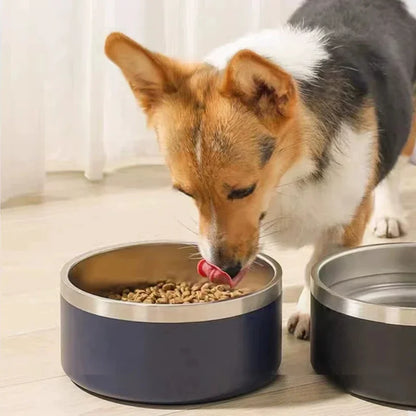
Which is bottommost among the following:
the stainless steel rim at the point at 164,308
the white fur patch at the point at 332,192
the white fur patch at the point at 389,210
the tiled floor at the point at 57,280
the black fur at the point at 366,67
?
the tiled floor at the point at 57,280

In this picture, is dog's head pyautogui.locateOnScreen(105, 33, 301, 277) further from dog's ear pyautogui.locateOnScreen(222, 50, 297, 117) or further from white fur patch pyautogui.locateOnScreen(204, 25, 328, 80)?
white fur patch pyautogui.locateOnScreen(204, 25, 328, 80)

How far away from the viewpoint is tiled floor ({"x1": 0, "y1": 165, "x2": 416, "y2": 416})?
1.69 metres

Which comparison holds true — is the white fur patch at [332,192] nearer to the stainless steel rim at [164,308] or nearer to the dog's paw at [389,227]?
the stainless steel rim at [164,308]

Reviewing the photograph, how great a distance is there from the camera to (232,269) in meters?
1.73

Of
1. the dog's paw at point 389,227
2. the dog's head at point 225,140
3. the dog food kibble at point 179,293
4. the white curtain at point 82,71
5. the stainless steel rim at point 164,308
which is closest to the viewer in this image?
the stainless steel rim at point 164,308

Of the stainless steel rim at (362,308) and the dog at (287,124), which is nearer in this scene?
the stainless steel rim at (362,308)

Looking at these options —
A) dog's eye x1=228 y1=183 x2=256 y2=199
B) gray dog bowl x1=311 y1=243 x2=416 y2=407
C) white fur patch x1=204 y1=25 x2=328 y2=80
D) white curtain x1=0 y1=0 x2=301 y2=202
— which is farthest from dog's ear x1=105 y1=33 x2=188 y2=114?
white curtain x1=0 y1=0 x2=301 y2=202

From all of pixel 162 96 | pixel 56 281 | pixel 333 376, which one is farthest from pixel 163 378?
pixel 56 281

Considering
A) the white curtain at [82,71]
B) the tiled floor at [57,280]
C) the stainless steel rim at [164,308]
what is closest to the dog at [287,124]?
the stainless steel rim at [164,308]

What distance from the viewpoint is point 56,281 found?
2328 mm

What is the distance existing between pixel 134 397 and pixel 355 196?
0.68 m

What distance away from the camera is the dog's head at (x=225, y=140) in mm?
1700

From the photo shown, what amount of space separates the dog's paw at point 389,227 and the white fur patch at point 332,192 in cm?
74

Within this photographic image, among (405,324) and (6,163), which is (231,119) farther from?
(6,163)
